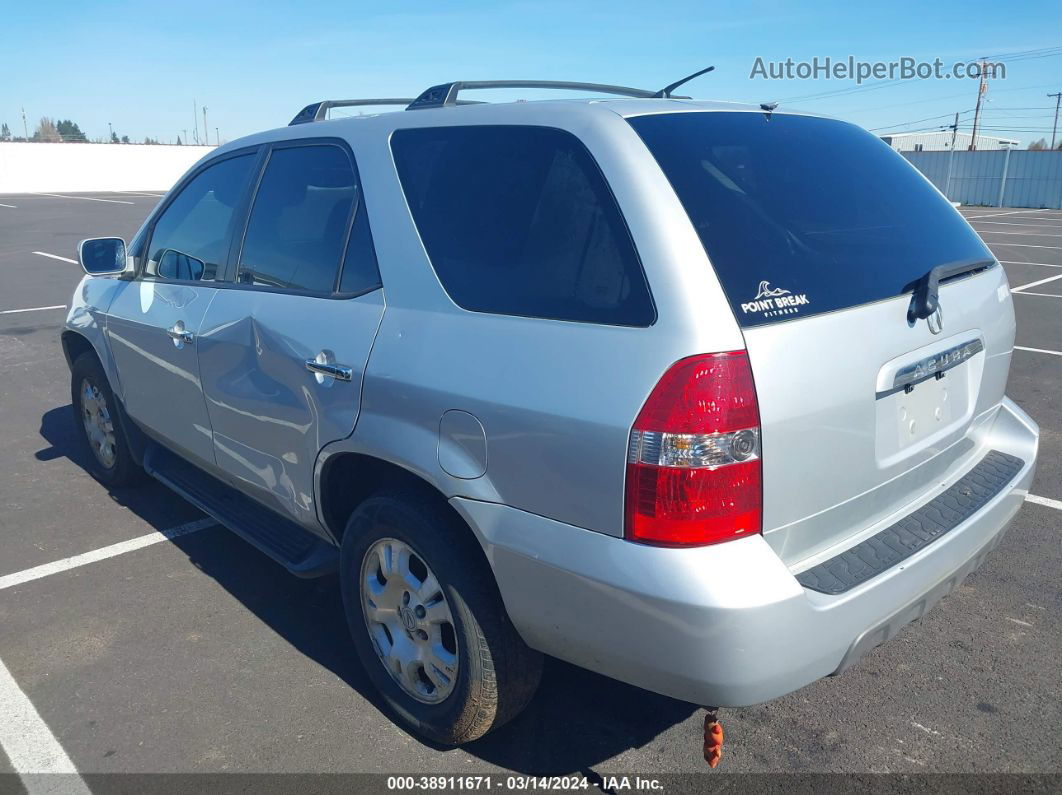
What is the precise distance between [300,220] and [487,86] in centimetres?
84

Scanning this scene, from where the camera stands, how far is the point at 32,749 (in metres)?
2.78

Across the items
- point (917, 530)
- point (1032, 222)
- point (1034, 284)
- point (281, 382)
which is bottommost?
point (1032, 222)

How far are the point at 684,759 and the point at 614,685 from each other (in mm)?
432

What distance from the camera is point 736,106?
2.74 meters

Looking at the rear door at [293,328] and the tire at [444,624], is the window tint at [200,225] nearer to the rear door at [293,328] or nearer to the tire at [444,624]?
the rear door at [293,328]

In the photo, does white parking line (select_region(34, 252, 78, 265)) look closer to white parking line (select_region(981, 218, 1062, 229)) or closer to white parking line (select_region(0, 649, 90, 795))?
white parking line (select_region(0, 649, 90, 795))

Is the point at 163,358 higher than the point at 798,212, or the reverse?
the point at 798,212

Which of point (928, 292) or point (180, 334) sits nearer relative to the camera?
point (928, 292)

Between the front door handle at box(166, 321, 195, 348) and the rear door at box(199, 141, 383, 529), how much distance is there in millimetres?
110

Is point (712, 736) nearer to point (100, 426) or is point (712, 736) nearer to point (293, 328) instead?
point (293, 328)

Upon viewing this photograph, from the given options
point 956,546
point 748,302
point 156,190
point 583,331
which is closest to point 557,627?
point 583,331

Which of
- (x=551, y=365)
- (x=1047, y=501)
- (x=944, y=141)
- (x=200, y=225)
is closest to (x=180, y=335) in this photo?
(x=200, y=225)

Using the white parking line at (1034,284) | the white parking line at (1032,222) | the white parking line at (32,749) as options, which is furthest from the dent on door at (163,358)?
the white parking line at (1032,222)

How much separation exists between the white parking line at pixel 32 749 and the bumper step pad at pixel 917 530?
225 cm
